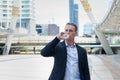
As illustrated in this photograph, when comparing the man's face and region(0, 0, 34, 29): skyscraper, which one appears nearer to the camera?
the man's face

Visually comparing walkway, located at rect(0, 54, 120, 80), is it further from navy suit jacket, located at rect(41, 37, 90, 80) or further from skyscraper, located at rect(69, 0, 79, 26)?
skyscraper, located at rect(69, 0, 79, 26)

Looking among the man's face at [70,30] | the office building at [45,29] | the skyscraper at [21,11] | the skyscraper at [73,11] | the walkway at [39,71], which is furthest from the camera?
the skyscraper at [73,11]

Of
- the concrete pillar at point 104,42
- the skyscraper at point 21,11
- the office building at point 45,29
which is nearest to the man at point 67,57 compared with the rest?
the concrete pillar at point 104,42

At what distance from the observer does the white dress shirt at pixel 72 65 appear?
4.23 metres

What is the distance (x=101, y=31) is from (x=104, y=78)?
4310cm

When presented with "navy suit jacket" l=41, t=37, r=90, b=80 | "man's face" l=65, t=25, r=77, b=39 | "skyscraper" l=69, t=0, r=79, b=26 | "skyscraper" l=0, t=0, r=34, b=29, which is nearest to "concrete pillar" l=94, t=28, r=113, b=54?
"navy suit jacket" l=41, t=37, r=90, b=80

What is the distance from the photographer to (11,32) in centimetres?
5669

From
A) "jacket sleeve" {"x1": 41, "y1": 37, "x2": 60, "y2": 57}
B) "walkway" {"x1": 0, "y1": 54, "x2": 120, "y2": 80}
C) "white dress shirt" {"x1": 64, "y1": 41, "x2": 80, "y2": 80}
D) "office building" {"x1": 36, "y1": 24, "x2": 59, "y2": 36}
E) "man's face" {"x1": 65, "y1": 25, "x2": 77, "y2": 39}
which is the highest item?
"man's face" {"x1": 65, "y1": 25, "x2": 77, "y2": 39}

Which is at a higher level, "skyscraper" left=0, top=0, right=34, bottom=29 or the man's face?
"skyscraper" left=0, top=0, right=34, bottom=29

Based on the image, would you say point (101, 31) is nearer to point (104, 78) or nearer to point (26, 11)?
point (104, 78)

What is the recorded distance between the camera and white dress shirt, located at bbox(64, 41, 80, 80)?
13.9 feet

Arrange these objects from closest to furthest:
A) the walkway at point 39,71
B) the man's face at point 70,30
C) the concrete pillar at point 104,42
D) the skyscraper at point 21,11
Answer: the man's face at point 70,30 < the walkway at point 39,71 < the concrete pillar at point 104,42 < the skyscraper at point 21,11

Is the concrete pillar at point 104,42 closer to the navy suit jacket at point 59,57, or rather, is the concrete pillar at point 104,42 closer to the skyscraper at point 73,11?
the navy suit jacket at point 59,57

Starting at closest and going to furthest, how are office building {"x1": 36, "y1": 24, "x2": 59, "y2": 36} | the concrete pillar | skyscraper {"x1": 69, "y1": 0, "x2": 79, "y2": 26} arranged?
the concrete pillar → office building {"x1": 36, "y1": 24, "x2": 59, "y2": 36} → skyscraper {"x1": 69, "y1": 0, "x2": 79, "y2": 26}
